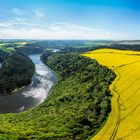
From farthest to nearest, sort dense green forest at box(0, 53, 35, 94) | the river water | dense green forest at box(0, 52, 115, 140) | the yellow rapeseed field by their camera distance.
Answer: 1. dense green forest at box(0, 53, 35, 94)
2. the river water
3. dense green forest at box(0, 52, 115, 140)
4. the yellow rapeseed field

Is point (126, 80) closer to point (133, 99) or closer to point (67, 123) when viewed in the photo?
point (133, 99)

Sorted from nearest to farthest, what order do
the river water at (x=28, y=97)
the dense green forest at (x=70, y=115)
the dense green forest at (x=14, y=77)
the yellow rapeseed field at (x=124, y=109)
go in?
the yellow rapeseed field at (x=124, y=109) < the dense green forest at (x=70, y=115) < the river water at (x=28, y=97) < the dense green forest at (x=14, y=77)

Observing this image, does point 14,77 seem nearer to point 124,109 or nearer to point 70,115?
point 70,115

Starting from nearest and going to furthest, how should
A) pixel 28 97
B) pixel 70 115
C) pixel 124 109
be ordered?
1. pixel 124 109
2. pixel 70 115
3. pixel 28 97

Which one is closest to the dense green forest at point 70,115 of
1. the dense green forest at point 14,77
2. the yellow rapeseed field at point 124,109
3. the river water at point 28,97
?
the yellow rapeseed field at point 124,109

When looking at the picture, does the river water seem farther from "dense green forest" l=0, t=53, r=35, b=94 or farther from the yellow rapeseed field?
the yellow rapeseed field

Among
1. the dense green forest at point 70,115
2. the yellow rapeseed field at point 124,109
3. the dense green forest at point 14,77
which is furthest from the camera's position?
the dense green forest at point 14,77

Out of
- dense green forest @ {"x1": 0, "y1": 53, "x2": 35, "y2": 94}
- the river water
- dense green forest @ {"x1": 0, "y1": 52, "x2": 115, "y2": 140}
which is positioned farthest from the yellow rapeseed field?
dense green forest @ {"x1": 0, "y1": 53, "x2": 35, "y2": 94}

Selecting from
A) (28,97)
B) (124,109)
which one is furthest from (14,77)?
(124,109)

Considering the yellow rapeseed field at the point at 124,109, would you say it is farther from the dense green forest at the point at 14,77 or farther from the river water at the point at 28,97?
the dense green forest at the point at 14,77
